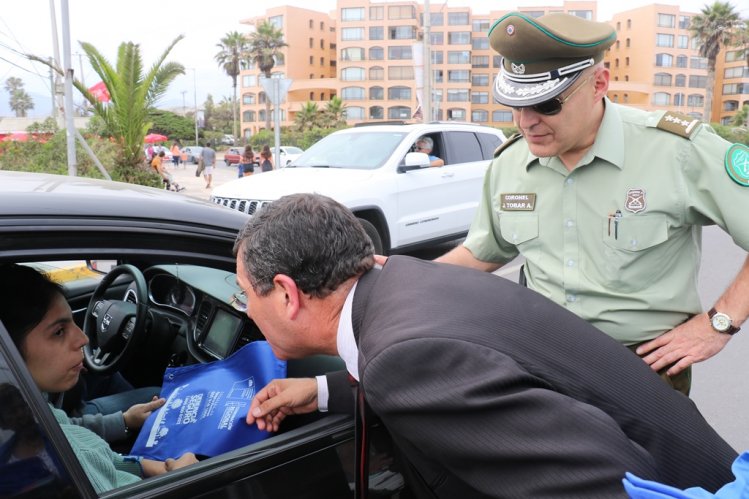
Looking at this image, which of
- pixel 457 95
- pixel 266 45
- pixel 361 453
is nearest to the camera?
pixel 361 453

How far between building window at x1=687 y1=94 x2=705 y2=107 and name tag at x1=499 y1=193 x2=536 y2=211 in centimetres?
8355

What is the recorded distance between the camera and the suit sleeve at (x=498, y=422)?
111cm

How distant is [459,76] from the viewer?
2965 inches

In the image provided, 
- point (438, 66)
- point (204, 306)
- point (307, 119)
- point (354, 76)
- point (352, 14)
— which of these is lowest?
point (204, 306)

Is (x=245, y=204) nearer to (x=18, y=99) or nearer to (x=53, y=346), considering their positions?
(x=53, y=346)

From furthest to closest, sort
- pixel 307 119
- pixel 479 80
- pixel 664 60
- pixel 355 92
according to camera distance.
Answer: pixel 479 80 → pixel 664 60 → pixel 355 92 → pixel 307 119

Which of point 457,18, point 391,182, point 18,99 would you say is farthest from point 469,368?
point 18,99

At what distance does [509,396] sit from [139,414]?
1478mm

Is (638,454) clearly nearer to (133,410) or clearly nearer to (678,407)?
(678,407)

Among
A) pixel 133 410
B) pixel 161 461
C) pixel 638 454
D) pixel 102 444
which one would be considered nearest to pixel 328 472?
pixel 161 461

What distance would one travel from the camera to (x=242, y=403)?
179 centimetres

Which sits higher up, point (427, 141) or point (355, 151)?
point (427, 141)

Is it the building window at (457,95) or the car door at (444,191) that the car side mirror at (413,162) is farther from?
the building window at (457,95)

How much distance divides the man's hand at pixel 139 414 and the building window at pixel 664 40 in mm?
82863
